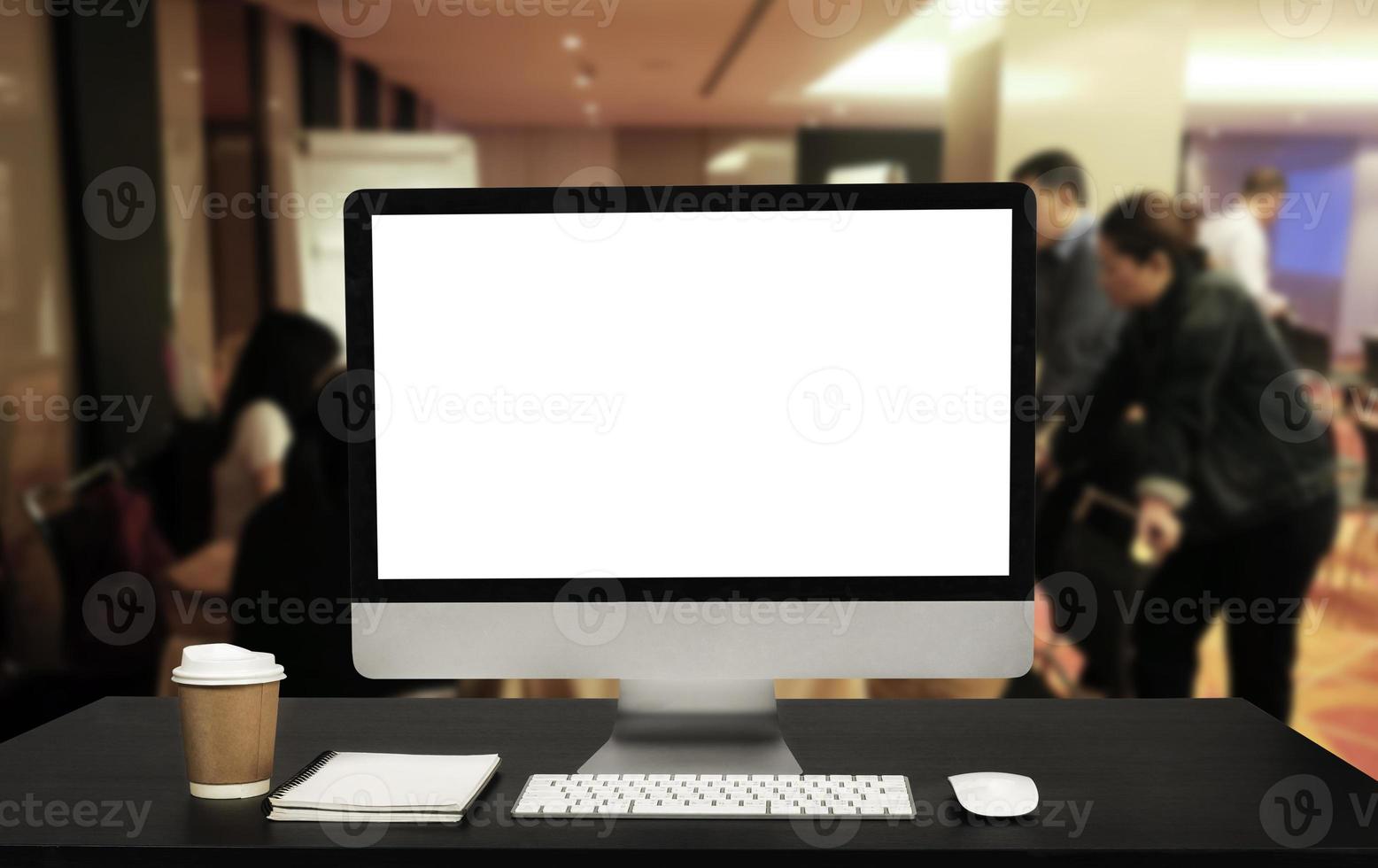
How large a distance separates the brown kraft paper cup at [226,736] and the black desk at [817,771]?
0.02 meters

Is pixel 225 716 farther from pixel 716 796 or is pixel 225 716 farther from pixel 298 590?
pixel 298 590

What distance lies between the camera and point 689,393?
1010 millimetres

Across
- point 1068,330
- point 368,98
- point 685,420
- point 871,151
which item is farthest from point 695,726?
point 368,98

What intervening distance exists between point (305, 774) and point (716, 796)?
34 cm

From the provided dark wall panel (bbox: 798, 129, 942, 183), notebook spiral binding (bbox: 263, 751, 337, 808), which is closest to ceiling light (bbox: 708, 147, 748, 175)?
dark wall panel (bbox: 798, 129, 942, 183)

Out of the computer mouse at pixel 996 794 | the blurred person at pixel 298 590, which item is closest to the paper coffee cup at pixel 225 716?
the computer mouse at pixel 996 794

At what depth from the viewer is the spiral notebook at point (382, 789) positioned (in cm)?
85

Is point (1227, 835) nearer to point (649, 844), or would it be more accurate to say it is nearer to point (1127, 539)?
point (649, 844)

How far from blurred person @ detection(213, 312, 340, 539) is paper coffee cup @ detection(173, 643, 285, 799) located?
98.9 inches

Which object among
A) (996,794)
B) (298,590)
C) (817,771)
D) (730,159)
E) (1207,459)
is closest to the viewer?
(996,794)

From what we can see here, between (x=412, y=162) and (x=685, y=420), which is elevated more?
(x=412, y=162)

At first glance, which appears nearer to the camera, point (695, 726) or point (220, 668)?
point (220, 668)

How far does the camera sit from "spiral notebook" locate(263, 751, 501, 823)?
33.3 inches

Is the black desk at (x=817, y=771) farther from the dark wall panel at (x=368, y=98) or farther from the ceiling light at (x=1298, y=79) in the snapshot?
the dark wall panel at (x=368, y=98)
